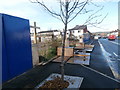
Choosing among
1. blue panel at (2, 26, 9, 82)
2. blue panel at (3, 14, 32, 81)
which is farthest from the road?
blue panel at (2, 26, 9, 82)

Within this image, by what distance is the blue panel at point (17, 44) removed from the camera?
4.63 m

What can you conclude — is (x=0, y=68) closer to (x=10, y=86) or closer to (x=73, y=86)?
(x=10, y=86)

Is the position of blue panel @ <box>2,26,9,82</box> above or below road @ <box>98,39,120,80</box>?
above

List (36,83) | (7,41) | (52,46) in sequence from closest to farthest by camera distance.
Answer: (36,83), (7,41), (52,46)

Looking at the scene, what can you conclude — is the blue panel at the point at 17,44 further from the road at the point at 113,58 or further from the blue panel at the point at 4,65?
the road at the point at 113,58

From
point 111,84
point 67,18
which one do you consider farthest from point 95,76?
point 67,18

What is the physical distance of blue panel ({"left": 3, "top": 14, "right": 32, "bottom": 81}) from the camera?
4.63m

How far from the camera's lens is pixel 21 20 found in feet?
17.5

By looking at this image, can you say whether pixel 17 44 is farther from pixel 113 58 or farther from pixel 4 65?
pixel 113 58

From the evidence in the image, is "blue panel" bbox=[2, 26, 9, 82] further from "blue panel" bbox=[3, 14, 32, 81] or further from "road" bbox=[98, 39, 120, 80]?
"road" bbox=[98, 39, 120, 80]

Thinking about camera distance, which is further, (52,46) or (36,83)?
(52,46)

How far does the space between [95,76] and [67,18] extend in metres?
3.20

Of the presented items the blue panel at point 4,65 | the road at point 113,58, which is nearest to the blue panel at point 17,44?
A: the blue panel at point 4,65

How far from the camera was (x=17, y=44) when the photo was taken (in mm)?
5133
